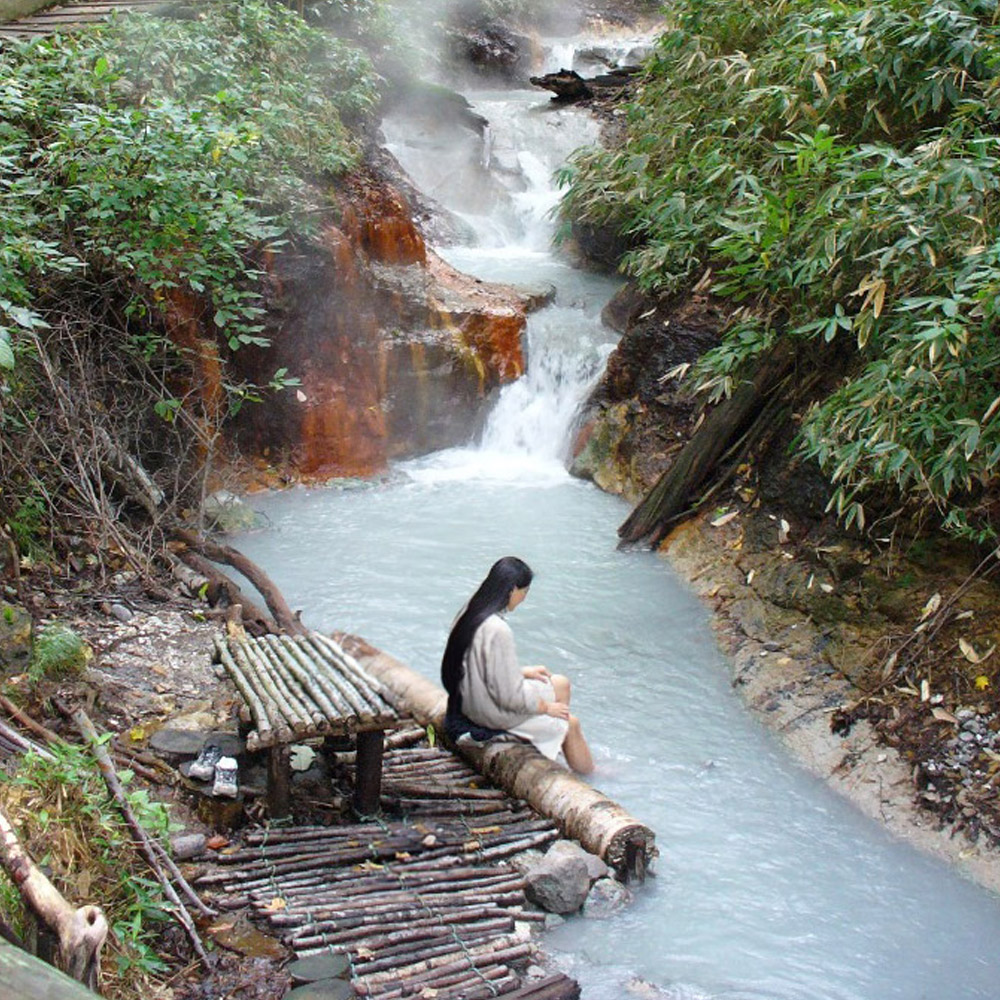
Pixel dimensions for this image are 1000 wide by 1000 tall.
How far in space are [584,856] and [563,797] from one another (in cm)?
38

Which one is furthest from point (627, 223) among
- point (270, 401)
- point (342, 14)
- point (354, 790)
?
point (354, 790)

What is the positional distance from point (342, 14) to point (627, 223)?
5.49 meters

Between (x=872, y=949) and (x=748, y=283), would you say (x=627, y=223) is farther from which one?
(x=872, y=949)

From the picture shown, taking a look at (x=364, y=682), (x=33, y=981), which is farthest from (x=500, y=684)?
(x=33, y=981)

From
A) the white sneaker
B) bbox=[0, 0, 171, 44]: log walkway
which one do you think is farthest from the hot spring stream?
bbox=[0, 0, 171, 44]: log walkway

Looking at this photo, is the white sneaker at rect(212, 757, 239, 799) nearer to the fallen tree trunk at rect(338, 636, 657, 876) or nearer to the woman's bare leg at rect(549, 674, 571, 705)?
the fallen tree trunk at rect(338, 636, 657, 876)

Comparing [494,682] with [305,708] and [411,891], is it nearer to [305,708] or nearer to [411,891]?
[305,708]

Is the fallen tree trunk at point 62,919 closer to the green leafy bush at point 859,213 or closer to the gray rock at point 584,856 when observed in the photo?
the gray rock at point 584,856

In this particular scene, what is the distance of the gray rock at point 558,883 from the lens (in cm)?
390

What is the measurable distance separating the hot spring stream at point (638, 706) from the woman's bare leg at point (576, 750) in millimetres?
173

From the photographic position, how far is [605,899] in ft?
13.3

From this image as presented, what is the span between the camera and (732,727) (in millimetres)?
5871

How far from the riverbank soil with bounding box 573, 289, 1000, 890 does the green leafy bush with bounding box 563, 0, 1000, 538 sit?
387mm

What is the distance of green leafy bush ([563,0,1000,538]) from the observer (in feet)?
17.1
